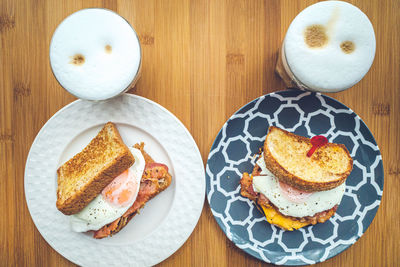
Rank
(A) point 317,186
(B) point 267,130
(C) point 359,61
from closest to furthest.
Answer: (C) point 359,61
(A) point 317,186
(B) point 267,130

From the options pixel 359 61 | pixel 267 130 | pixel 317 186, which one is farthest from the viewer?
pixel 267 130

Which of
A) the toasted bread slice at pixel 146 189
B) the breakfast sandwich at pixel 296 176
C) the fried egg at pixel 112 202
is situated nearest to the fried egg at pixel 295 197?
the breakfast sandwich at pixel 296 176

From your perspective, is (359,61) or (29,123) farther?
(29,123)

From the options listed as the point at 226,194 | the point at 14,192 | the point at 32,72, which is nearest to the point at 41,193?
the point at 14,192

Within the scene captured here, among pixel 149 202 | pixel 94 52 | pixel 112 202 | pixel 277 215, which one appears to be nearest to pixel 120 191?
pixel 112 202

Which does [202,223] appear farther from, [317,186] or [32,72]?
[32,72]

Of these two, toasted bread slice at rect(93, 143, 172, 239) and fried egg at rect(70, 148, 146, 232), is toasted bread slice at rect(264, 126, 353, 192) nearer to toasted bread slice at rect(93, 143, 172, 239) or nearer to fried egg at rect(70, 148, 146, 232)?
toasted bread slice at rect(93, 143, 172, 239)

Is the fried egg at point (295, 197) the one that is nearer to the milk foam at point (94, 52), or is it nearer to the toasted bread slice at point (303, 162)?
the toasted bread slice at point (303, 162)
